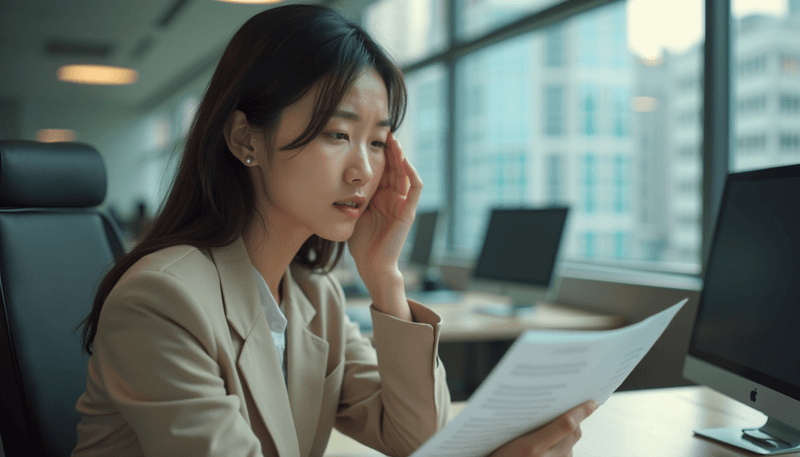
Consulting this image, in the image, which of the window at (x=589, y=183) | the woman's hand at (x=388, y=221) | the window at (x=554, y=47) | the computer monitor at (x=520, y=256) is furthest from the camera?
the window at (x=554, y=47)

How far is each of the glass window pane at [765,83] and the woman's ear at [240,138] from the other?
184 centimetres

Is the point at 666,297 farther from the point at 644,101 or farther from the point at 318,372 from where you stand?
the point at 318,372

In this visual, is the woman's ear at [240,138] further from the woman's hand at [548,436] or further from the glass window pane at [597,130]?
the glass window pane at [597,130]

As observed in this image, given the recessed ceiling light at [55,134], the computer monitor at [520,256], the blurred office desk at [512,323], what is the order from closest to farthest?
the blurred office desk at [512,323]
the computer monitor at [520,256]
the recessed ceiling light at [55,134]

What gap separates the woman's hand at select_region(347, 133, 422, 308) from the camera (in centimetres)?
120

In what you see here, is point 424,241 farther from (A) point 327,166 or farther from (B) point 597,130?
(A) point 327,166

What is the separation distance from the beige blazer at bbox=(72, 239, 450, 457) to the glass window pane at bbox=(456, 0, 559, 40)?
2598mm

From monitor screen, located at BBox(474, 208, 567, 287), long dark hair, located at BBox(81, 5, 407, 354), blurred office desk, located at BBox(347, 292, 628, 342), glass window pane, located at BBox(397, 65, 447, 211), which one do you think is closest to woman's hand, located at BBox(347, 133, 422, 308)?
long dark hair, located at BBox(81, 5, 407, 354)

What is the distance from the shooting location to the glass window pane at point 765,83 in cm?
213

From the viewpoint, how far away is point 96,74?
6.73m

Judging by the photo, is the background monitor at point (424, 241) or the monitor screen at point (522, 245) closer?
the monitor screen at point (522, 245)

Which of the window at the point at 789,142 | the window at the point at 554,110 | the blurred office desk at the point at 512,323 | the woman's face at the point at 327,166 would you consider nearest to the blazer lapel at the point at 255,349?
the woman's face at the point at 327,166

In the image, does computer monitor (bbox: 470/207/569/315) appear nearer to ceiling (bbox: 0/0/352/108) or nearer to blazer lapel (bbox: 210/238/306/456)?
blazer lapel (bbox: 210/238/306/456)

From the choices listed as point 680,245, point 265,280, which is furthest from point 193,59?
point 265,280
